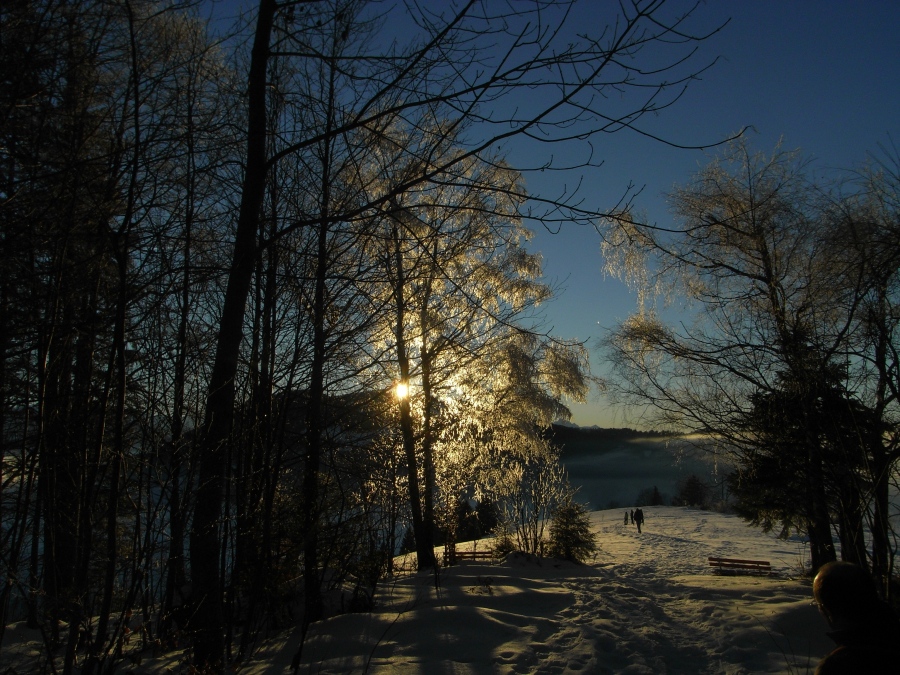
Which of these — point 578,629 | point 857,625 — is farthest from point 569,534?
point 857,625

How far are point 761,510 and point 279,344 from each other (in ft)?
43.0

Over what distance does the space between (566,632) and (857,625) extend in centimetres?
358

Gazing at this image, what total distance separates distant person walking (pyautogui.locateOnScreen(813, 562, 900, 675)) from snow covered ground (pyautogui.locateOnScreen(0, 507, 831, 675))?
240 centimetres

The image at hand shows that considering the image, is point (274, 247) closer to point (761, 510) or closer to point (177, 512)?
point (177, 512)

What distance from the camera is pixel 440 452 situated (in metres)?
11.6

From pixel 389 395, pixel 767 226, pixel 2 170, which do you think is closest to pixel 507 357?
pixel 389 395

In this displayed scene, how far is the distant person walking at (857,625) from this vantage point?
177cm

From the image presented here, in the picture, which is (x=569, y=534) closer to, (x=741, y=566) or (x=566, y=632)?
(x=741, y=566)

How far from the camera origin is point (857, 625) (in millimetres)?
1888

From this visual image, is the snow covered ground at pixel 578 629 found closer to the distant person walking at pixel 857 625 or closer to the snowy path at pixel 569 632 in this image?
the snowy path at pixel 569 632

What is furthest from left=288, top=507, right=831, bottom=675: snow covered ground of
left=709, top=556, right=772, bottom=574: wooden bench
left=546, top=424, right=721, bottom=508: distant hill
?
left=546, top=424, right=721, bottom=508: distant hill

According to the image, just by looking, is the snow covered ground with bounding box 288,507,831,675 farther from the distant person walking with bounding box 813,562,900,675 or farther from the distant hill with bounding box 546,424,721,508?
the distant hill with bounding box 546,424,721,508

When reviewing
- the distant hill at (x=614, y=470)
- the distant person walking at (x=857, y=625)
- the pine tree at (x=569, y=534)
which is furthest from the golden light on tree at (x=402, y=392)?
the distant hill at (x=614, y=470)

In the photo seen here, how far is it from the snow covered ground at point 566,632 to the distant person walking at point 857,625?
7.88ft
